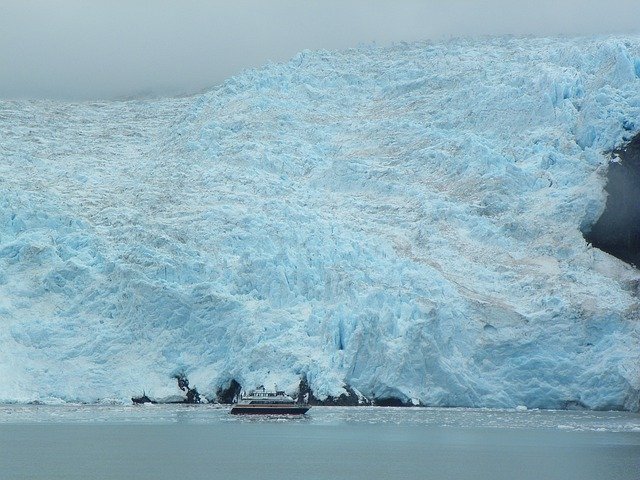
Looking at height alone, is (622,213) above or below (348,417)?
above

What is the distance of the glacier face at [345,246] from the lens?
2839 centimetres

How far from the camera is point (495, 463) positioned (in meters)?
20.3

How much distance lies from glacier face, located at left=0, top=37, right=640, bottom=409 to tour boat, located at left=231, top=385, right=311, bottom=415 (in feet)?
1.28

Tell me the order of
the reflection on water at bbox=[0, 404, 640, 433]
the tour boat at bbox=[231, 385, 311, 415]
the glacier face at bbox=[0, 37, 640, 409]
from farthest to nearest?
the glacier face at bbox=[0, 37, 640, 409] → the tour boat at bbox=[231, 385, 311, 415] → the reflection on water at bbox=[0, 404, 640, 433]

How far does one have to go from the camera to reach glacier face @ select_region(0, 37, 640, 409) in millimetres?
28391

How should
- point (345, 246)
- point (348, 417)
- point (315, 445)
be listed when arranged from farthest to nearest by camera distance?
1. point (345, 246)
2. point (348, 417)
3. point (315, 445)

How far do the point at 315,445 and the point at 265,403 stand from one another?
548cm

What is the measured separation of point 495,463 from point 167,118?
2412 cm

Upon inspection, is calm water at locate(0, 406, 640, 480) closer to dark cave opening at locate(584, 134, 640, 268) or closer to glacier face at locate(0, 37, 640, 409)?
glacier face at locate(0, 37, 640, 409)

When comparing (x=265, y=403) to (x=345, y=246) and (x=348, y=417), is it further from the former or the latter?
(x=345, y=246)

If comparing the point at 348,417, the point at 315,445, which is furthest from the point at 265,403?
the point at 315,445

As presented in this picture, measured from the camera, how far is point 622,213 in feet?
107

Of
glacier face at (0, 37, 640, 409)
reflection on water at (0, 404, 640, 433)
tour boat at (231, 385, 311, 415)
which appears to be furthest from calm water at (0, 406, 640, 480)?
glacier face at (0, 37, 640, 409)

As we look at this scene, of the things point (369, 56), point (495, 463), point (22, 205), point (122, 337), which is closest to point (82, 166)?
point (22, 205)
